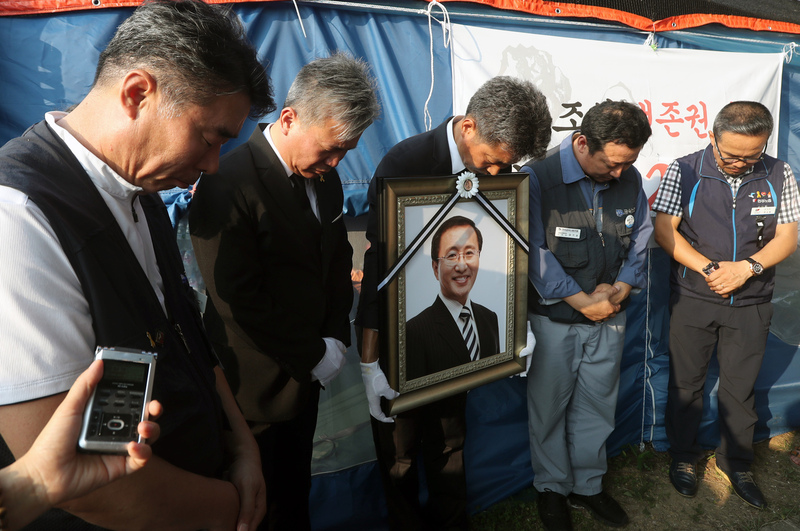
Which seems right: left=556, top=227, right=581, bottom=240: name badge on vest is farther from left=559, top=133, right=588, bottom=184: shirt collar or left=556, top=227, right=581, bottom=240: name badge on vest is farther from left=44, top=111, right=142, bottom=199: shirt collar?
left=44, top=111, right=142, bottom=199: shirt collar

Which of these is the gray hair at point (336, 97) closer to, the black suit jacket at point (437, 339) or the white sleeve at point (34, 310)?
the black suit jacket at point (437, 339)

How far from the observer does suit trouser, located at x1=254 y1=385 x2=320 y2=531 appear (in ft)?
5.63

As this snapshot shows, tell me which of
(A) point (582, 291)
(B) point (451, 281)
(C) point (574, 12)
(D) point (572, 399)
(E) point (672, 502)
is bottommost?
(E) point (672, 502)

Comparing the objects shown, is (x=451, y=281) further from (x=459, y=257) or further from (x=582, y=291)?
(x=582, y=291)

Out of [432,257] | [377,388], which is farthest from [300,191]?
[377,388]

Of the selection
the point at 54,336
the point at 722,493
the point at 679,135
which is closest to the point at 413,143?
the point at 54,336

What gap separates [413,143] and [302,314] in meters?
0.77

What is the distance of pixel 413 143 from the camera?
6.20ft

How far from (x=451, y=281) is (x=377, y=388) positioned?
460 mm

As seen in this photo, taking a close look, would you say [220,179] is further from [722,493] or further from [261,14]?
[722,493]

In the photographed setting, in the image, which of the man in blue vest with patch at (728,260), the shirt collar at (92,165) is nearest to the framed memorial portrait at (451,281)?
the shirt collar at (92,165)

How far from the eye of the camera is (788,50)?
3.13 meters

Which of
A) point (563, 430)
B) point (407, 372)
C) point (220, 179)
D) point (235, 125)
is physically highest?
point (235, 125)

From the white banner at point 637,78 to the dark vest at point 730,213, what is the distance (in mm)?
266
